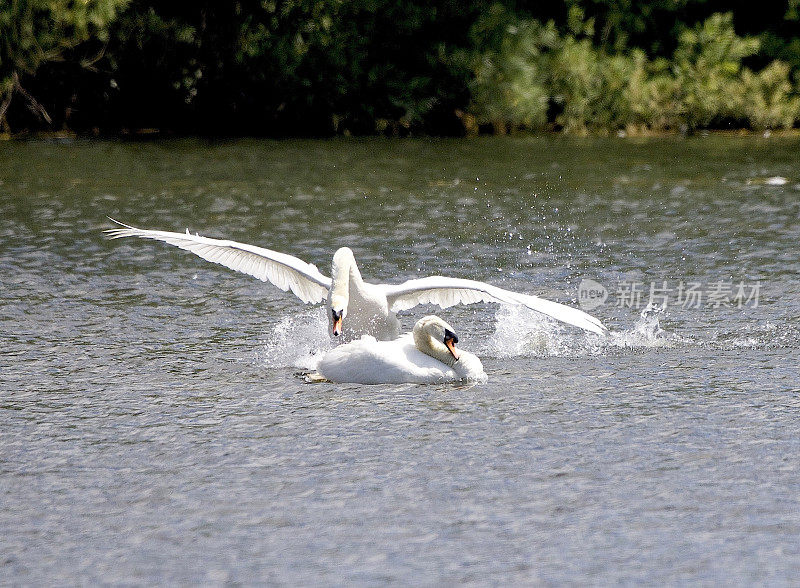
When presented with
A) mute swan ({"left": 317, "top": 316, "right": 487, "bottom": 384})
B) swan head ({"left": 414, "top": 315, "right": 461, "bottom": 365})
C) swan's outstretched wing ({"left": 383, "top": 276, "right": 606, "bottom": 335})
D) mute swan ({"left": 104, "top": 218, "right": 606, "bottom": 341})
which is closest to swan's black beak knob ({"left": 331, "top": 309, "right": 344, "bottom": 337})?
mute swan ({"left": 104, "top": 218, "right": 606, "bottom": 341})

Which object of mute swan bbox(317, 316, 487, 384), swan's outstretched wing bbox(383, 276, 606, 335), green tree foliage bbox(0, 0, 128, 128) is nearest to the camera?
mute swan bbox(317, 316, 487, 384)

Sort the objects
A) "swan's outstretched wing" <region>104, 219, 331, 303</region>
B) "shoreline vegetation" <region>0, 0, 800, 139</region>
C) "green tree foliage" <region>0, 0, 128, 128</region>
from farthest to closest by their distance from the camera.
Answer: "shoreline vegetation" <region>0, 0, 800, 139</region> < "green tree foliage" <region>0, 0, 128, 128</region> < "swan's outstretched wing" <region>104, 219, 331, 303</region>

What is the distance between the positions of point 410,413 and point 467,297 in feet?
6.56

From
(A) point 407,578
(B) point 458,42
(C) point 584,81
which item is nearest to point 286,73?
(B) point 458,42

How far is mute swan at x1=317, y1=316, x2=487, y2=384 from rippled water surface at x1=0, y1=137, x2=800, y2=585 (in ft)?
0.40

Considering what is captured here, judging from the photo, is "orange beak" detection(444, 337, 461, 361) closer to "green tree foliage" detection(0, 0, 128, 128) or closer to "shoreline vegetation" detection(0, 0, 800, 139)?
"green tree foliage" detection(0, 0, 128, 128)

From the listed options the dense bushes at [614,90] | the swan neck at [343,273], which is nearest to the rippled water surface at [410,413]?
the swan neck at [343,273]

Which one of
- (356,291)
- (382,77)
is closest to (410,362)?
(356,291)

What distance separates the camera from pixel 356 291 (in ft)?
28.8

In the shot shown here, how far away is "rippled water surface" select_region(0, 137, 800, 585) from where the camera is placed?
17.7 feet

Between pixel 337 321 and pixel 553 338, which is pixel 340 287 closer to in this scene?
pixel 337 321

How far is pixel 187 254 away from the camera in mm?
12672

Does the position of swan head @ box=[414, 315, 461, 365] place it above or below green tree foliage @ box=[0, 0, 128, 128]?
below

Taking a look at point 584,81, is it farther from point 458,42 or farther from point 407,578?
point 407,578
